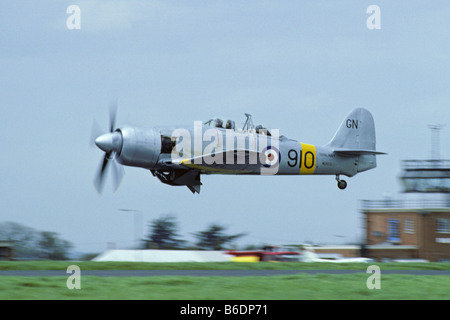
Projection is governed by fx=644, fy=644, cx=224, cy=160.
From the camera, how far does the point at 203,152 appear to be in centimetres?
2100

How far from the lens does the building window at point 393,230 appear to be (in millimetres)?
52969

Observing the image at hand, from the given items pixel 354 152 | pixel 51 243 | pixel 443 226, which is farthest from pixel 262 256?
pixel 51 243

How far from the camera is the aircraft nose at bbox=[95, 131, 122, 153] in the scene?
19.9m

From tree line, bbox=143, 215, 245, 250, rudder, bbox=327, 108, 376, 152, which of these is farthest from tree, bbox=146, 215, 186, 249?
rudder, bbox=327, 108, 376, 152

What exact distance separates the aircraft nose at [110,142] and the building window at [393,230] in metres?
37.8

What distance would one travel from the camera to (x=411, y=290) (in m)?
13.4

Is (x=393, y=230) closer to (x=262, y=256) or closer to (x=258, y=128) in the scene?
(x=262, y=256)

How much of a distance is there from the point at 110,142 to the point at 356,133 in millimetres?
11448

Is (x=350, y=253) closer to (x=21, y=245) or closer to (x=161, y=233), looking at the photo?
(x=161, y=233)

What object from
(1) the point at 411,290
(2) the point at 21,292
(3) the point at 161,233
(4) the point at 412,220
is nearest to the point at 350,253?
(4) the point at 412,220

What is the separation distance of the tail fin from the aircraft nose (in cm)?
928

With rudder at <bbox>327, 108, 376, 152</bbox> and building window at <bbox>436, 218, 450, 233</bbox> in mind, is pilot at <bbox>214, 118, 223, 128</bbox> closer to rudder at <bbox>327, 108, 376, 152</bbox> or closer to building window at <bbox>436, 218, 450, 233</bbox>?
rudder at <bbox>327, 108, 376, 152</bbox>
